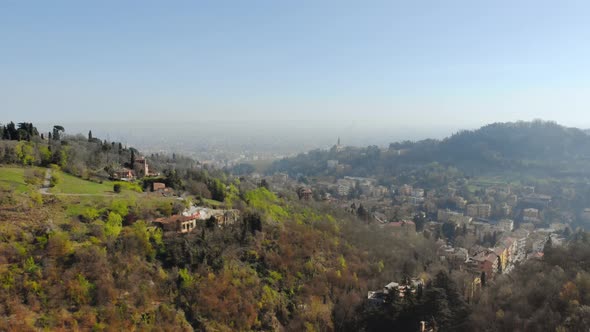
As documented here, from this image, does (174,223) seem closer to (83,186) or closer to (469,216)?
(83,186)

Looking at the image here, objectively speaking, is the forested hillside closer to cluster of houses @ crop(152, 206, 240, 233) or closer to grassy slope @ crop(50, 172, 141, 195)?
grassy slope @ crop(50, 172, 141, 195)

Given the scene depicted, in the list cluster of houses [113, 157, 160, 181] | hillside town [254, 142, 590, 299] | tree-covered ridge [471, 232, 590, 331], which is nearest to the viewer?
tree-covered ridge [471, 232, 590, 331]

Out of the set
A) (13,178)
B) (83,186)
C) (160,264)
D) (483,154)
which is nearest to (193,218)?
(160,264)

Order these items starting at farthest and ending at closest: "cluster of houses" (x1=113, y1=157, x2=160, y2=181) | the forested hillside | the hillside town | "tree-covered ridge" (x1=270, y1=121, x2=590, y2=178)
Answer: "tree-covered ridge" (x1=270, y1=121, x2=590, y2=178), the hillside town, "cluster of houses" (x1=113, y1=157, x2=160, y2=181), the forested hillside

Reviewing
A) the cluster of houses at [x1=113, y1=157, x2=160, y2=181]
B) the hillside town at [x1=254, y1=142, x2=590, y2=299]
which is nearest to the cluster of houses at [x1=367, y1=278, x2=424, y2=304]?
the hillside town at [x1=254, y1=142, x2=590, y2=299]

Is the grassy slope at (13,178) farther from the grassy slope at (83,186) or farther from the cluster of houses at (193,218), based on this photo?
the cluster of houses at (193,218)

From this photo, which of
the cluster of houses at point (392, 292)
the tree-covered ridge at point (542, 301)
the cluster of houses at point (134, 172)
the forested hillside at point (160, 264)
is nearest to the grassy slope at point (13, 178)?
the forested hillside at point (160, 264)

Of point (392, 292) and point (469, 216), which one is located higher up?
point (392, 292)

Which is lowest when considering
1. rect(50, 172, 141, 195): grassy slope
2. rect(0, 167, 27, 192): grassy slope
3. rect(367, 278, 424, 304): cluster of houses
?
rect(367, 278, 424, 304): cluster of houses

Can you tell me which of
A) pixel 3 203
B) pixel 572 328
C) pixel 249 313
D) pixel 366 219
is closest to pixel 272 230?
pixel 249 313
